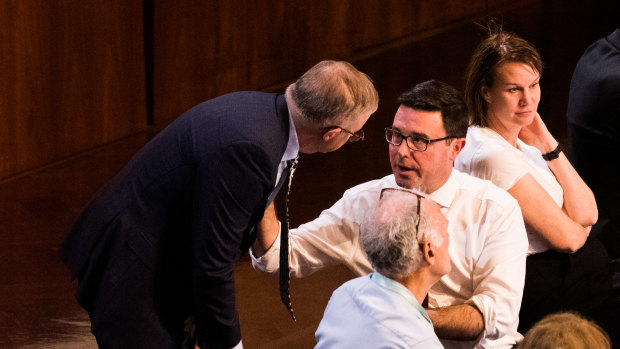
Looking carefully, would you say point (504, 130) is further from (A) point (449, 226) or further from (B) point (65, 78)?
(B) point (65, 78)

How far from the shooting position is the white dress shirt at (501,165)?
302cm

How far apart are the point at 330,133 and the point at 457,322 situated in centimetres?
66

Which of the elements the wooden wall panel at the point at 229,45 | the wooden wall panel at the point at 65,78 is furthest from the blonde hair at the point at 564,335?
the wooden wall panel at the point at 229,45

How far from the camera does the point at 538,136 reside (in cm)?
332

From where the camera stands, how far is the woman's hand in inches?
130

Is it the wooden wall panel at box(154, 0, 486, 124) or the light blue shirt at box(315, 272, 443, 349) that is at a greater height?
the light blue shirt at box(315, 272, 443, 349)

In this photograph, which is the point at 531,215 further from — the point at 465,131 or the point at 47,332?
the point at 47,332

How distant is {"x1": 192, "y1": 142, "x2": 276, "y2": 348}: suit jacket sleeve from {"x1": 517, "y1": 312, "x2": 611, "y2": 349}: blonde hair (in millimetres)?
819

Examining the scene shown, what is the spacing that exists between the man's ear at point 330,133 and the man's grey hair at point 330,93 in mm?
37

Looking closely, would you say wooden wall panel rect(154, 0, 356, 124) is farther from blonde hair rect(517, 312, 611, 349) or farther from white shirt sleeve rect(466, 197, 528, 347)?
blonde hair rect(517, 312, 611, 349)

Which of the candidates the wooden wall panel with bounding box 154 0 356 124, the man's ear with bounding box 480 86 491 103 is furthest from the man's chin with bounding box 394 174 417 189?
the wooden wall panel with bounding box 154 0 356 124

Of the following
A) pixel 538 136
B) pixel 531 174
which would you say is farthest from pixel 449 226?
pixel 538 136

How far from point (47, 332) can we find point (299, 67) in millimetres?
4210

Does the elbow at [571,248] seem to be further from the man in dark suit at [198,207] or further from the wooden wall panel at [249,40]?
the wooden wall panel at [249,40]
